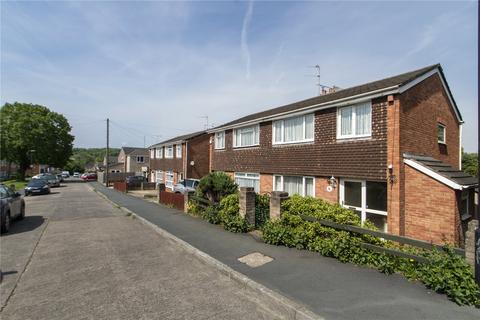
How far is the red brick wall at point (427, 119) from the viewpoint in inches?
368

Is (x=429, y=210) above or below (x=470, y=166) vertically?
below

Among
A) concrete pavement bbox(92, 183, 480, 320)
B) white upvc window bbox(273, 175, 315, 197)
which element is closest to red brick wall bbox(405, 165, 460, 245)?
concrete pavement bbox(92, 183, 480, 320)

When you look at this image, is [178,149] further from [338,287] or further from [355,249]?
[338,287]

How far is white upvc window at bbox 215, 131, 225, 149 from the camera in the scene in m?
19.6

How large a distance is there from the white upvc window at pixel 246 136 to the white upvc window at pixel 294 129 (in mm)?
1712

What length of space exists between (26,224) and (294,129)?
38.8ft

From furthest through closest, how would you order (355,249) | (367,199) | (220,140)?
(220,140) < (367,199) < (355,249)

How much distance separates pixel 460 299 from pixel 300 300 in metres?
2.40

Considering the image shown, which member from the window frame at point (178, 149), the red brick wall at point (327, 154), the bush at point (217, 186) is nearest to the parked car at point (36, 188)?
the window frame at point (178, 149)

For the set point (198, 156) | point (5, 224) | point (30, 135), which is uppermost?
point (30, 135)

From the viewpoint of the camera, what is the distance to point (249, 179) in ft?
53.7

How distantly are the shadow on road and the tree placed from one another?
1682 inches

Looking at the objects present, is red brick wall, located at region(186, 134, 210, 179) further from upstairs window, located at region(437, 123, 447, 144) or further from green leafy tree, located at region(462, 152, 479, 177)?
green leafy tree, located at region(462, 152, 479, 177)

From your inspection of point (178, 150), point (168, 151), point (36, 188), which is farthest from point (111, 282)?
point (168, 151)
